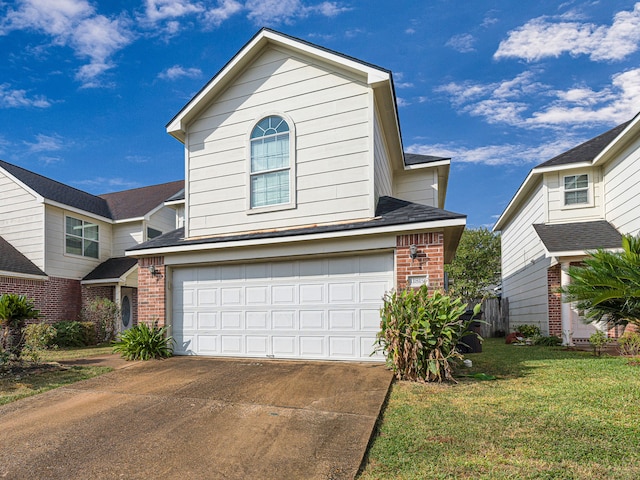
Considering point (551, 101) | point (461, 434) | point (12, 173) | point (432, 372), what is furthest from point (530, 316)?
point (12, 173)

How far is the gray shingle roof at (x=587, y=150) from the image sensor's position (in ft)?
42.0

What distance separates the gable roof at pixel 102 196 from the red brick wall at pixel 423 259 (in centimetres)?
1362

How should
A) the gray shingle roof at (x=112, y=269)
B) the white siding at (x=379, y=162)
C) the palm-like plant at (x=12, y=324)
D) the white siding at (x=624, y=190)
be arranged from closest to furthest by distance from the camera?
the palm-like plant at (x=12, y=324)
the white siding at (x=379, y=162)
the white siding at (x=624, y=190)
the gray shingle roof at (x=112, y=269)

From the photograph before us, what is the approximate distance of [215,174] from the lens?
962cm

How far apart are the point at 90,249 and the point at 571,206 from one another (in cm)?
1908

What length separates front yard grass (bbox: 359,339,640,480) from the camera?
3229 mm

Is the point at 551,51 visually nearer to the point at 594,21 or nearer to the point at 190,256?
the point at 594,21

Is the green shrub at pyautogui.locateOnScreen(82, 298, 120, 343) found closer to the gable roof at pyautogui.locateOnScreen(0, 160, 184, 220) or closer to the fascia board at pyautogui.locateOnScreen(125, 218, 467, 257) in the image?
the gable roof at pyautogui.locateOnScreen(0, 160, 184, 220)

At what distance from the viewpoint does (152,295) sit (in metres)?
9.34

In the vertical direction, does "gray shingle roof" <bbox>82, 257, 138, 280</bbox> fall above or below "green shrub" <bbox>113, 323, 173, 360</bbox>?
above

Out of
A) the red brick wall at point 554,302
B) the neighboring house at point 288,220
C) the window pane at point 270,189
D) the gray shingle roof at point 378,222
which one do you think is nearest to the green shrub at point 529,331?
the red brick wall at point 554,302

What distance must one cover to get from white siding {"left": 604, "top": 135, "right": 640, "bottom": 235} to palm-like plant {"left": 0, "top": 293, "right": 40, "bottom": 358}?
15343 millimetres

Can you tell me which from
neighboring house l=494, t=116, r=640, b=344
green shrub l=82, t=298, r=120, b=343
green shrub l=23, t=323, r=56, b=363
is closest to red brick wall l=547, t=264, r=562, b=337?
neighboring house l=494, t=116, r=640, b=344

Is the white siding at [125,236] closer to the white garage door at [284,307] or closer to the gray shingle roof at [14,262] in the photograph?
the gray shingle roof at [14,262]
